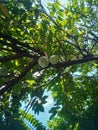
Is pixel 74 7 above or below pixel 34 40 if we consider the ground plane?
above

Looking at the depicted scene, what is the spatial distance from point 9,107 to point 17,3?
1343mm

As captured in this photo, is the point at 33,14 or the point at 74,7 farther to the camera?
the point at 74,7

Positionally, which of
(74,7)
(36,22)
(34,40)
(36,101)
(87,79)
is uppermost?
(74,7)

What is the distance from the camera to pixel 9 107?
373 cm

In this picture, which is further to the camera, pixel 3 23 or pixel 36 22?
pixel 36 22

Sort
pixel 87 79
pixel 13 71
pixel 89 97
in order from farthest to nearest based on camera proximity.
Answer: pixel 89 97
pixel 87 79
pixel 13 71

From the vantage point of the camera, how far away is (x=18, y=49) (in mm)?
2998

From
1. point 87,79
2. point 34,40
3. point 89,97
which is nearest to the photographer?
point 34,40

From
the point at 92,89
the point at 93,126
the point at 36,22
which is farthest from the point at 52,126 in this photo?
the point at 36,22

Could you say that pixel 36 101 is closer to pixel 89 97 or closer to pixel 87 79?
pixel 87 79

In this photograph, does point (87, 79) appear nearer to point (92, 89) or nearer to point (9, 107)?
point (92, 89)

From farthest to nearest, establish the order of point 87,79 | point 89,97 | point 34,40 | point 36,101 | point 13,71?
point 89,97
point 87,79
point 34,40
point 13,71
point 36,101

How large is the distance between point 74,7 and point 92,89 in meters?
1.77

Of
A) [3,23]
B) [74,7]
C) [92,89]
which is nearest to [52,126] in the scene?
[92,89]
